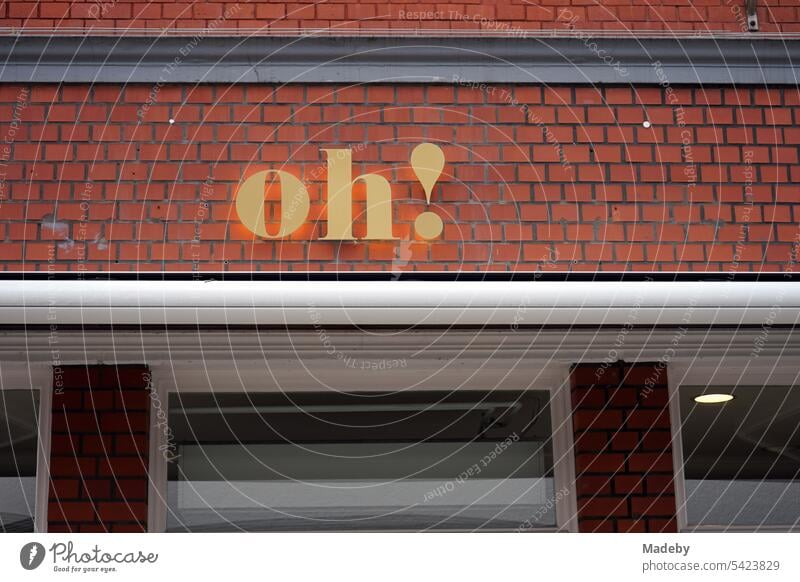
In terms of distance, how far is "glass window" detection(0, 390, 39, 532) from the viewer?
5762 millimetres

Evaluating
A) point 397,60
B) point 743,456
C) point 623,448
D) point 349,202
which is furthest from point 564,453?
point 397,60

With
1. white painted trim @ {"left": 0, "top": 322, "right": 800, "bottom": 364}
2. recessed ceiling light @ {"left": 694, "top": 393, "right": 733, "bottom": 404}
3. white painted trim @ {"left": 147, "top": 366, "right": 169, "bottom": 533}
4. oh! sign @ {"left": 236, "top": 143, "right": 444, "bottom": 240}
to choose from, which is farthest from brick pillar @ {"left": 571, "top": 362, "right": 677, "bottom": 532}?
white painted trim @ {"left": 147, "top": 366, "right": 169, "bottom": 533}

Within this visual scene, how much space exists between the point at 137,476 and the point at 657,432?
→ 2307 millimetres

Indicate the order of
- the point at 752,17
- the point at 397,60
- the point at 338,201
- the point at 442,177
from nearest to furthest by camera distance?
the point at 338,201 < the point at 442,177 < the point at 397,60 < the point at 752,17

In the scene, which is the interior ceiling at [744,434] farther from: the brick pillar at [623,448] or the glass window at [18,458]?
the glass window at [18,458]

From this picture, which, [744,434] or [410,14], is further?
[744,434]

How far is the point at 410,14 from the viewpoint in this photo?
5973mm

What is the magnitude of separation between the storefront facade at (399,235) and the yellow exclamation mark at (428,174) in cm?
1

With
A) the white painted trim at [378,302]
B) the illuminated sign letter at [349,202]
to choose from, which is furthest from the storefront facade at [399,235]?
Answer: the white painted trim at [378,302]

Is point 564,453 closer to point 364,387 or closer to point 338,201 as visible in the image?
point 364,387

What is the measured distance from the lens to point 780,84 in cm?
599

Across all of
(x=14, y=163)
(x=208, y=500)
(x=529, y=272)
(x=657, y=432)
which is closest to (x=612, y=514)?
(x=657, y=432)

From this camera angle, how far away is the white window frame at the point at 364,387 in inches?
228

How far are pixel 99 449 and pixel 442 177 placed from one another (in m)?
1.91
